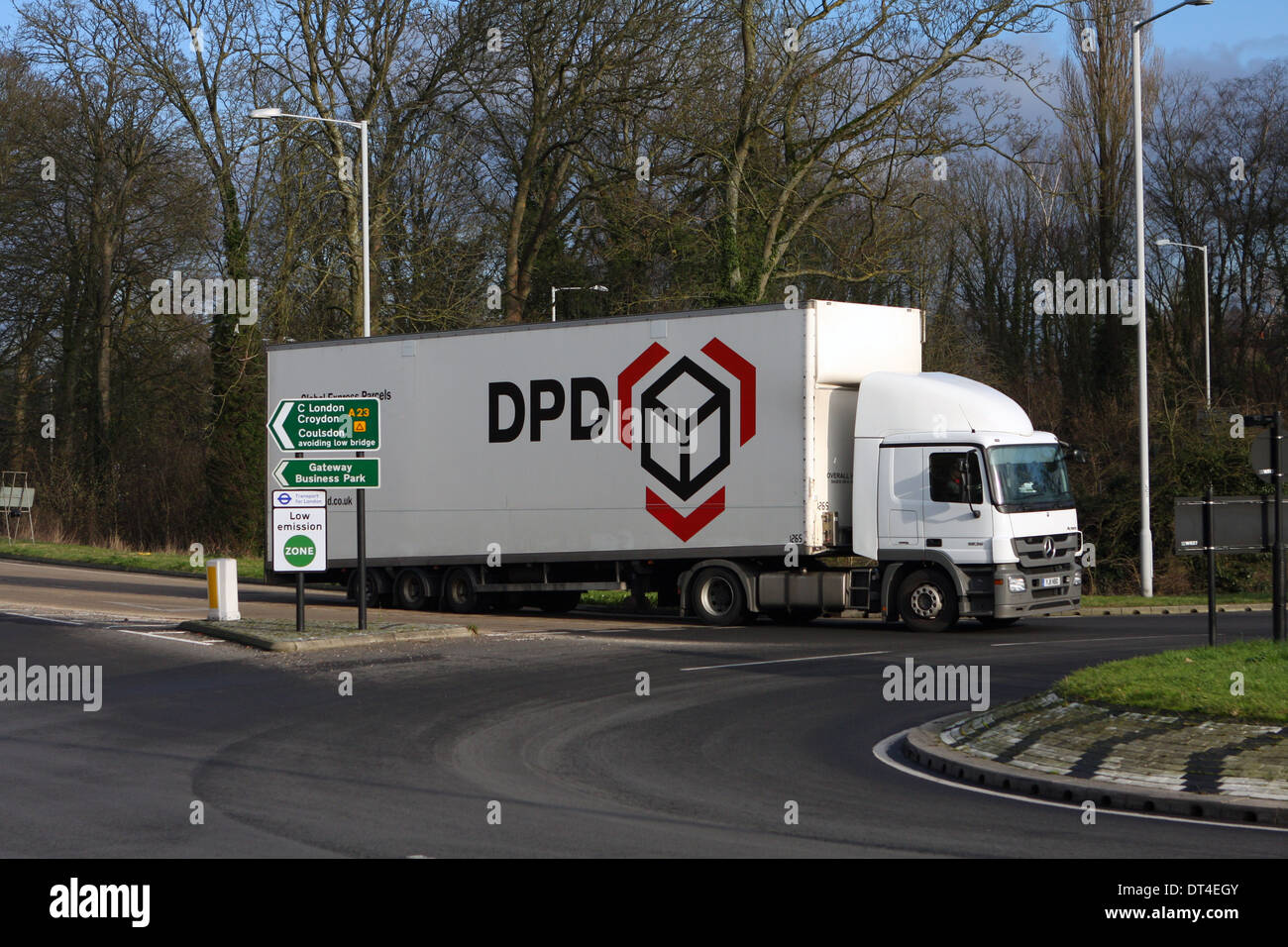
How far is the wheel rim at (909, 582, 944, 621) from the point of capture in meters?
21.0

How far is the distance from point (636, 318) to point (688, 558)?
3.77 metres

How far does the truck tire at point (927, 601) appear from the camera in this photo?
20906 millimetres

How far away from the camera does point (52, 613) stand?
76.5 ft

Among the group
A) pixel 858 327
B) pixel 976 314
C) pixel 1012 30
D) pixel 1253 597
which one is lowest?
pixel 1253 597

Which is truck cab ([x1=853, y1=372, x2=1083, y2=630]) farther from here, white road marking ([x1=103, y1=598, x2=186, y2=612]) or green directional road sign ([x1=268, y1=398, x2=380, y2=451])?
white road marking ([x1=103, y1=598, x2=186, y2=612])

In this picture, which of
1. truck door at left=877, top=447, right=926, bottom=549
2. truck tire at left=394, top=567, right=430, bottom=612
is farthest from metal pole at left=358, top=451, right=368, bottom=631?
truck door at left=877, top=447, right=926, bottom=549

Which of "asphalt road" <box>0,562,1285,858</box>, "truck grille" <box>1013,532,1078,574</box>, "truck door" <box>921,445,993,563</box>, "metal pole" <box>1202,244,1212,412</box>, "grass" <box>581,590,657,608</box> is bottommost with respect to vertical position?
"grass" <box>581,590,657,608</box>

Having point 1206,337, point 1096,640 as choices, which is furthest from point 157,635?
point 1206,337

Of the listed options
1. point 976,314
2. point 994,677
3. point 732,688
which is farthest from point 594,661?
point 976,314

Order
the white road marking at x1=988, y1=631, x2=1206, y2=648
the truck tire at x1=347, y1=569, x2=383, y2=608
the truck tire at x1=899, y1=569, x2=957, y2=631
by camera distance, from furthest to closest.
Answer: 1. the truck tire at x1=347, y1=569, x2=383, y2=608
2. the truck tire at x1=899, y1=569, x2=957, y2=631
3. the white road marking at x1=988, y1=631, x2=1206, y2=648

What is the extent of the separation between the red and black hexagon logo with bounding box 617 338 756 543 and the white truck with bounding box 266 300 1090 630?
3 cm

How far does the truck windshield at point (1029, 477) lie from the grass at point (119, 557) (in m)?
18.9

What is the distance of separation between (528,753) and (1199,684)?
17.1 ft
